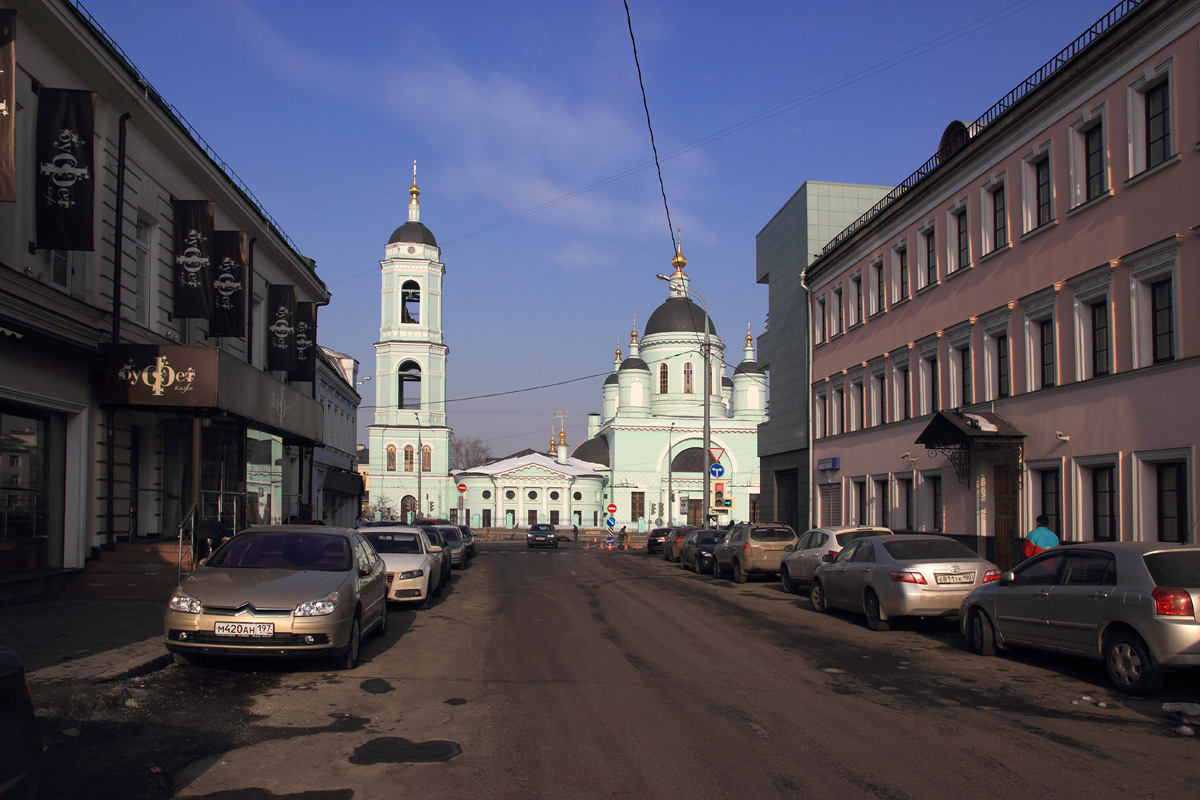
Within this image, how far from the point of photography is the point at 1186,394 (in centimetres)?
1506

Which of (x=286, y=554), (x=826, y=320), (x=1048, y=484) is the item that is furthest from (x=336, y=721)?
(x=826, y=320)

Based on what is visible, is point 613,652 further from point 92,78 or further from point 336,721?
point 92,78

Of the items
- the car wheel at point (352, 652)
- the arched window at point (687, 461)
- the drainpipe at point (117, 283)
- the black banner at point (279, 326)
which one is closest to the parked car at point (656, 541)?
the black banner at point (279, 326)

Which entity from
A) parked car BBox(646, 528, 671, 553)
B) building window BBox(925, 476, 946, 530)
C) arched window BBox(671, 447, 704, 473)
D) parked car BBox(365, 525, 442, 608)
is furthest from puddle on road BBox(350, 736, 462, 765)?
arched window BBox(671, 447, 704, 473)

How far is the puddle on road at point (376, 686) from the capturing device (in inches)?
354

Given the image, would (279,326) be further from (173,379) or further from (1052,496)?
(1052,496)

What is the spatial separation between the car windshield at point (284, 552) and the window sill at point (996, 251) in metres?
16.0

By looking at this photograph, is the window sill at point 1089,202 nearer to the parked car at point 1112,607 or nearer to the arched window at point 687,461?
the parked car at point 1112,607

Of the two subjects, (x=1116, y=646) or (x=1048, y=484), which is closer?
(x=1116, y=646)

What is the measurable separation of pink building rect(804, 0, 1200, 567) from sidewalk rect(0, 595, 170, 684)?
14.8 meters

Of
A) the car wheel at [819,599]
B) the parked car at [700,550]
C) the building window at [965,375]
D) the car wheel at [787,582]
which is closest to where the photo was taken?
the car wheel at [819,599]

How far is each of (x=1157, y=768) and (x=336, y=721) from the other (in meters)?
6.00

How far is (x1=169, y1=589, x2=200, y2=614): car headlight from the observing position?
9156mm

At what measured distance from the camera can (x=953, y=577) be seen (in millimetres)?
13484
